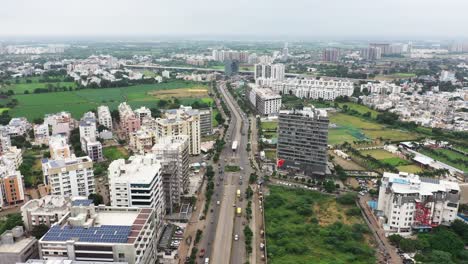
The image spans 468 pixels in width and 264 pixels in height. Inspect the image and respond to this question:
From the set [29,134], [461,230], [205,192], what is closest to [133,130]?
[29,134]

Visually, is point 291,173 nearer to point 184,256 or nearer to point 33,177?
point 184,256

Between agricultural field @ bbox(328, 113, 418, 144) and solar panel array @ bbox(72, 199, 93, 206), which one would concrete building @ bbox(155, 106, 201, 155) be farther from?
solar panel array @ bbox(72, 199, 93, 206)

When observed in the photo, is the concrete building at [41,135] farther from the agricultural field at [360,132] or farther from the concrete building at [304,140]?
the agricultural field at [360,132]

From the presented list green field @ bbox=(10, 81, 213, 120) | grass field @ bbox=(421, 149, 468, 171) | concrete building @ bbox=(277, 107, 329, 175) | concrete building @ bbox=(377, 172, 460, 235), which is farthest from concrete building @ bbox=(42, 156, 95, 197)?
grass field @ bbox=(421, 149, 468, 171)

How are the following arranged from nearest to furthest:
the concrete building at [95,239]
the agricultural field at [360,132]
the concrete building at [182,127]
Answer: the concrete building at [95,239], the concrete building at [182,127], the agricultural field at [360,132]

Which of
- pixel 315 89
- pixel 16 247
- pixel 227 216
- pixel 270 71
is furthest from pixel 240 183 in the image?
pixel 270 71

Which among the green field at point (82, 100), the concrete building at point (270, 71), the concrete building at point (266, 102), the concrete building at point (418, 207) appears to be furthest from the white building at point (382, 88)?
the concrete building at point (418, 207)
